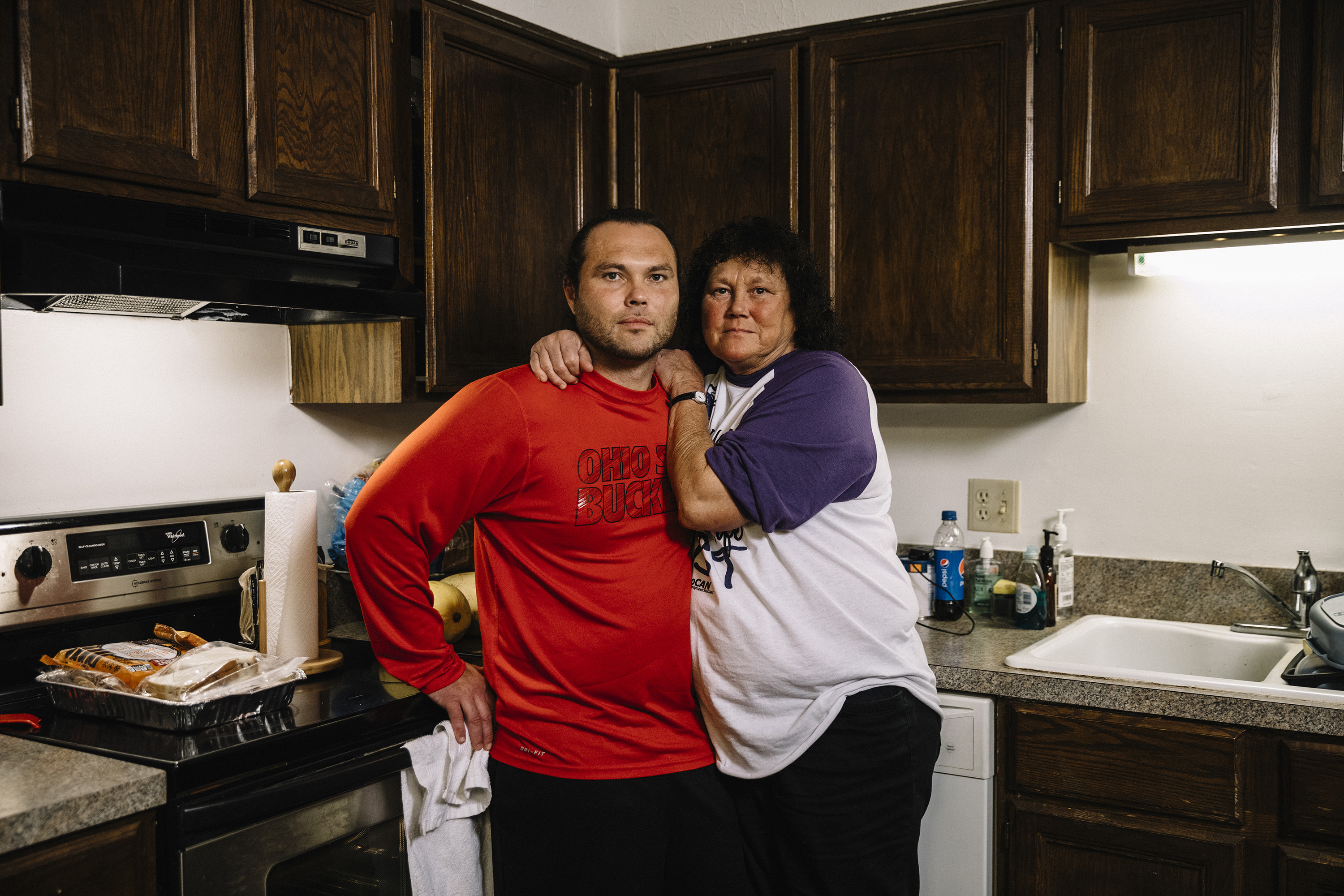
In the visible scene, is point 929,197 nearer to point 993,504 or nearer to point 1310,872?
point 993,504

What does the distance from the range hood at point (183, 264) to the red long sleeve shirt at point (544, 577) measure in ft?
1.18

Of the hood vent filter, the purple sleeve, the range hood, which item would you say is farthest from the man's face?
the hood vent filter

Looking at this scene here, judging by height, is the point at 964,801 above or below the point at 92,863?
below

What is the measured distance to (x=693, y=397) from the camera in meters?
1.71

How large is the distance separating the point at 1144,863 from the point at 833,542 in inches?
31.4

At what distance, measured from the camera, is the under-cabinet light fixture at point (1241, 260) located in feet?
6.98

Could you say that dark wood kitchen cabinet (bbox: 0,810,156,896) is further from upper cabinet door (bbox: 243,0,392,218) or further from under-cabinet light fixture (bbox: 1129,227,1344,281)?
under-cabinet light fixture (bbox: 1129,227,1344,281)

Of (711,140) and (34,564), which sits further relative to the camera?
(711,140)

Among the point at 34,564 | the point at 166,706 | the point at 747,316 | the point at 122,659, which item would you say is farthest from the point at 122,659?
the point at 747,316

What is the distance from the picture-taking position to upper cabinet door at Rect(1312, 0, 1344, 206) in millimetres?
1835

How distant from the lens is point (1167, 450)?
2.33m

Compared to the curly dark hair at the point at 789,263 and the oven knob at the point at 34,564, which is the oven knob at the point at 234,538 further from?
the curly dark hair at the point at 789,263

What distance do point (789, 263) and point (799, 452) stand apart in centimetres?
42

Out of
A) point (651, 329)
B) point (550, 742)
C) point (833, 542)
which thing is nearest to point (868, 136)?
point (651, 329)
